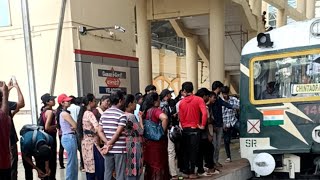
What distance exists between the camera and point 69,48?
8555mm

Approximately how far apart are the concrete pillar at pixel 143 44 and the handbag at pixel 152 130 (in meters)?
9.01

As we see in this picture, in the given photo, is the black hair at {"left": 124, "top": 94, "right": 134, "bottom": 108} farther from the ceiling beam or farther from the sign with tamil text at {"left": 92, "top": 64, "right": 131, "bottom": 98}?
the ceiling beam

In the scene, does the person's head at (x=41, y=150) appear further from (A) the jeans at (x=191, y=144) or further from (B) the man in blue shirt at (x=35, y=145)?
(A) the jeans at (x=191, y=144)

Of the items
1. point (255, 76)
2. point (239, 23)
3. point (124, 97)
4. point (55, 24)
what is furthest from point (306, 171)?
point (239, 23)

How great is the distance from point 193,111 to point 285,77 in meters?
1.58

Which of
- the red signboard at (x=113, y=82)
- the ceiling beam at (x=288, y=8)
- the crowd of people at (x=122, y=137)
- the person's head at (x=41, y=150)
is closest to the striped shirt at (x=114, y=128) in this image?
the crowd of people at (x=122, y=137)

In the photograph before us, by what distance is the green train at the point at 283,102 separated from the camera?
593cm

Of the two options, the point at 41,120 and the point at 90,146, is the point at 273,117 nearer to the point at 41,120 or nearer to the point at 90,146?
the point at 90,146

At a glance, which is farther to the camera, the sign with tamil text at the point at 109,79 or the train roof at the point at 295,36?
the sign with tamil text at the point at 109,79

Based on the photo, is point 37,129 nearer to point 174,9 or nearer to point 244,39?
point 174,9

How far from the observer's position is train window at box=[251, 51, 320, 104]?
594 cm

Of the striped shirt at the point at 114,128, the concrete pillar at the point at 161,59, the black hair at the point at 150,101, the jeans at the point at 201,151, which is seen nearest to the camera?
the striped shirt at the point at 114,128

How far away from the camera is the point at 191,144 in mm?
6156

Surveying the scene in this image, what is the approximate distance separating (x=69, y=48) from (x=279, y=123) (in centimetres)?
479
